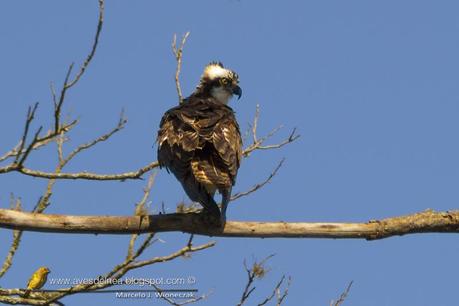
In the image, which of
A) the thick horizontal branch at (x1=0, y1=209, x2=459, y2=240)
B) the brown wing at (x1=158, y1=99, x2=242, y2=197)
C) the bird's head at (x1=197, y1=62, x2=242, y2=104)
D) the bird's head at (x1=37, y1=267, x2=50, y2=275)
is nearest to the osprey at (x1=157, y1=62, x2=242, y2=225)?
the brown wing at (x1=158, y1=99, x2=242, y2=197)

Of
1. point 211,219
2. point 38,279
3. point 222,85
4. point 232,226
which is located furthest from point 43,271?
point 222,85

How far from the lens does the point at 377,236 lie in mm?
6840

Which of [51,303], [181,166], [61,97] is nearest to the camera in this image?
[61,97]

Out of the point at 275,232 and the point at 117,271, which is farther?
the point at 117,271

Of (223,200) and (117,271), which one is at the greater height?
(223,200)

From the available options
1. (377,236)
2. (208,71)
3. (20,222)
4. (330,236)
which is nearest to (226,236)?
(330,236)

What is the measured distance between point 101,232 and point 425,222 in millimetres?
2996

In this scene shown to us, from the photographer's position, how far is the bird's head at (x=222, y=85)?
11.1 meters

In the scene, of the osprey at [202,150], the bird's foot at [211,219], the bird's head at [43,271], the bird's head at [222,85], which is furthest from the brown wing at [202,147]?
the bird's head at [222,85]

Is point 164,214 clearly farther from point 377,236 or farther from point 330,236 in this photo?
point 377,236

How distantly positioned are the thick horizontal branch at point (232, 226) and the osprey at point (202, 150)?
22cm

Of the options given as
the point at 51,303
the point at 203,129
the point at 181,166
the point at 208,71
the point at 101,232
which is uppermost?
the point at 208,71

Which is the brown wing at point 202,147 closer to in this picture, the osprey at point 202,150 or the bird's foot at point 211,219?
the osprey at point 202,150

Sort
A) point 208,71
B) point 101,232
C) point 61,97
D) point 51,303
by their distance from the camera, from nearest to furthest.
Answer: point 61,97
point 101,232
point 51,303
point 208,71
